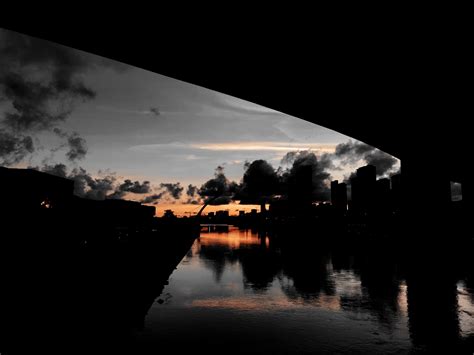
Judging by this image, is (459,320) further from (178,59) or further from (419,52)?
(178,59)

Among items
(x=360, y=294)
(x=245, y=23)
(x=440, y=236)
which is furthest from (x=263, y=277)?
(x=440, y=236)

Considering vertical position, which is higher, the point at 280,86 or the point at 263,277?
the point at 280,86

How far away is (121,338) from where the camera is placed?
12867 millimetres

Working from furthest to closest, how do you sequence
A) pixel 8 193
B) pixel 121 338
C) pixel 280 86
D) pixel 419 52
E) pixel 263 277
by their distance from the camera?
pixel 8 193 < pixel 263 277 < pixel 280 86 < pixel 419 52 < pixel 121 338

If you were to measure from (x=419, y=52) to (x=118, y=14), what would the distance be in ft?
37.4

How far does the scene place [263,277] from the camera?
28312 mm

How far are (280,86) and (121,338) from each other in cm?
1309

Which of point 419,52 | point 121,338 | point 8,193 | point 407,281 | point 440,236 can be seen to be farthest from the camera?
point 8,193

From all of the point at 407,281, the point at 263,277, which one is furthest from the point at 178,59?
the point at 407,281

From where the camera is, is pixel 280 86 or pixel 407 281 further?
pixel 407 281

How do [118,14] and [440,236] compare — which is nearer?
[118,14]

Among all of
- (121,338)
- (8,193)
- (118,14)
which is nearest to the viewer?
(121,338)

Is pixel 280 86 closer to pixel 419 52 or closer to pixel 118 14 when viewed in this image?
pixel 419 52

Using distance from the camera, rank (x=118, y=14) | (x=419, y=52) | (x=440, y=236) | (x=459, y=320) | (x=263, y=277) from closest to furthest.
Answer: (x=118, y=14), (x=459, y=320), (x=419, y=52), (x=263, y=277), (x=440, y=236)
